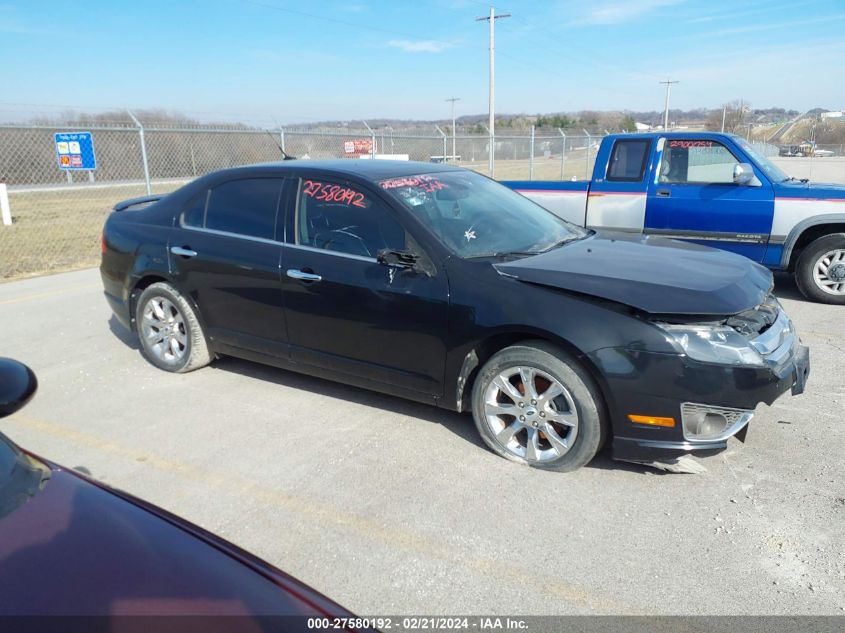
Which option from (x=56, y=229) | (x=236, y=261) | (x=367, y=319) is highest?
(x=236, y=261)

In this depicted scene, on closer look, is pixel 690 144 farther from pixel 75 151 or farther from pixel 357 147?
pixel 357 147

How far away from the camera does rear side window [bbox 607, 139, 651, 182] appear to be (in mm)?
7641

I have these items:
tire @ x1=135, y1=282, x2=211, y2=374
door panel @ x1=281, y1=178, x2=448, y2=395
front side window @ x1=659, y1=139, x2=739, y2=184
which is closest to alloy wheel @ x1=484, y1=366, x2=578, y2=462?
door panel @ x1=281, y1=178, x2=448, y2=395

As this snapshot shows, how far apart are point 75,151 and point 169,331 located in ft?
34.5

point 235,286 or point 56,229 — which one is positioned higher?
point 235,286

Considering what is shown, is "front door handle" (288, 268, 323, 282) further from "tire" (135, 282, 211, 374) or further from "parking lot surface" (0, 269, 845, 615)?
"tire" (135, 282, 211, 374)

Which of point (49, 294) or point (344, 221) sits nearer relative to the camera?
point (344, 221)

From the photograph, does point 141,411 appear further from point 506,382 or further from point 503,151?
point 503,151

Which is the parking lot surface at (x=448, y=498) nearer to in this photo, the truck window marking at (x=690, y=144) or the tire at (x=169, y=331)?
the tire at (x=169, y=331)

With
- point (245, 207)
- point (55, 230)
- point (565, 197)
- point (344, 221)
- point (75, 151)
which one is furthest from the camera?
point (55, 230)

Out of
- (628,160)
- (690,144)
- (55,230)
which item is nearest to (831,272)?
(690,144)

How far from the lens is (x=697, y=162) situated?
24.4 ft

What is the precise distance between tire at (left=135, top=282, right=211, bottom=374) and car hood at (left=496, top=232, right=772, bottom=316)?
8.53ft

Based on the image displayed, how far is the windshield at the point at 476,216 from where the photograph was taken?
3.96 meters
